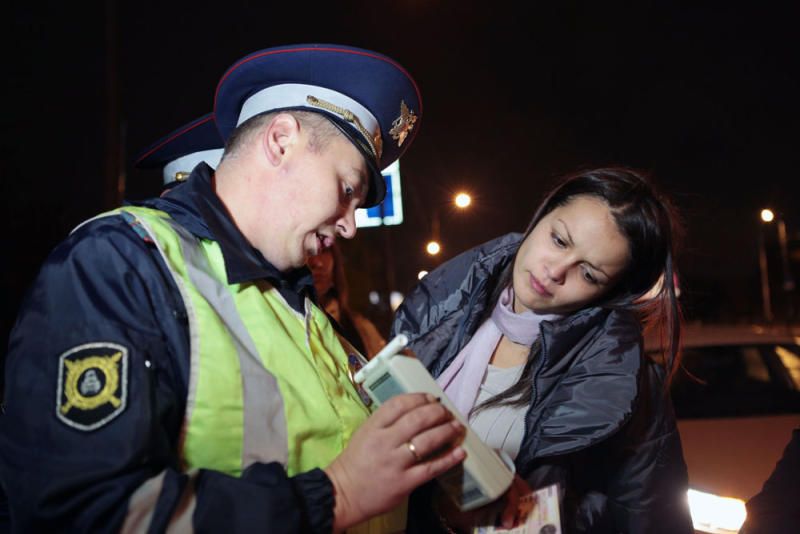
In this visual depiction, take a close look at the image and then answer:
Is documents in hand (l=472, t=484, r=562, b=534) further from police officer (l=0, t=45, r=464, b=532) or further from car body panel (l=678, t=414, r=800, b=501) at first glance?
car body panel (l=678, t=414, r=800, b=501)

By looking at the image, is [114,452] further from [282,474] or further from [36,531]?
[282,474]

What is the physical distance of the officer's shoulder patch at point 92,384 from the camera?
3.04 ft

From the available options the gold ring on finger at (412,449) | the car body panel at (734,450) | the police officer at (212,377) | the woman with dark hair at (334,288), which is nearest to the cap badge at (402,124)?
the police officer at (212,377)

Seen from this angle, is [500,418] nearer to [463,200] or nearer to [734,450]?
[734,450]

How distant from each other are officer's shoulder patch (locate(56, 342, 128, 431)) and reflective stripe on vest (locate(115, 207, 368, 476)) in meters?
0.13

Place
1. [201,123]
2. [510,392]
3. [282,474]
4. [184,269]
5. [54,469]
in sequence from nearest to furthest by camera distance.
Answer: [54,469] < [282,474] < [184,269] < [510,392] < [201,123]

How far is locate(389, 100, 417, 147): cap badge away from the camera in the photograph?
1.73m

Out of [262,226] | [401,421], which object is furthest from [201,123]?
[401,421]

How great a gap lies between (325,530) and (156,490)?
30 centimetres

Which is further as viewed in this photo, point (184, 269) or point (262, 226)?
point (262, 226)

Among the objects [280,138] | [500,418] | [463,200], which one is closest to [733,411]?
[500,418]

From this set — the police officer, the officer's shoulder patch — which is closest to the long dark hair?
the police officer

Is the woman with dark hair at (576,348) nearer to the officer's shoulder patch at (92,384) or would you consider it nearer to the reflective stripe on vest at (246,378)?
the reflective stripe on vest at (246,378)

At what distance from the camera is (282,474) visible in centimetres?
102
